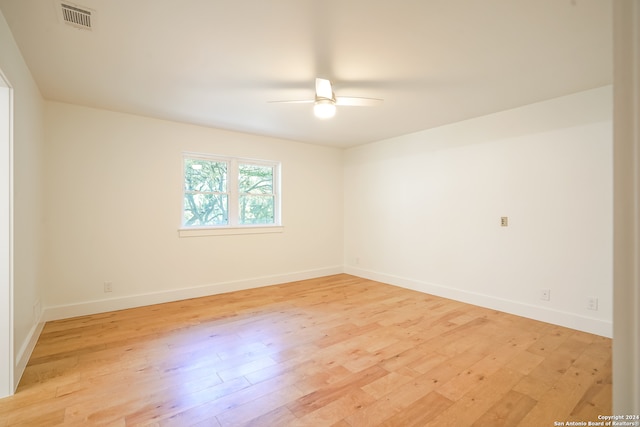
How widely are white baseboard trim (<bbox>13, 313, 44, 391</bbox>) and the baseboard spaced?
1.11ft

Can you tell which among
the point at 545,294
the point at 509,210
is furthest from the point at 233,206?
the point at 545,294

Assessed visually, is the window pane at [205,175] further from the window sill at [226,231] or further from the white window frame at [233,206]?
the window sill at [226,231]

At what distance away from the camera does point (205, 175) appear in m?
4.42

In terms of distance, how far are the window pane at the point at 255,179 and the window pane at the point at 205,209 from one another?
395 mm

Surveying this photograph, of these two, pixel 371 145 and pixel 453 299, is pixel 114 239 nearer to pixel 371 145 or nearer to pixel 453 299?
pixel 371 145

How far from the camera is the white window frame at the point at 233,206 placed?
13.8 ft

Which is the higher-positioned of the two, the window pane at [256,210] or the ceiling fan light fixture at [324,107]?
the ceiling fan light fixture at [324,107]

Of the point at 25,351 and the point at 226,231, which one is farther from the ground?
the point at 226,231

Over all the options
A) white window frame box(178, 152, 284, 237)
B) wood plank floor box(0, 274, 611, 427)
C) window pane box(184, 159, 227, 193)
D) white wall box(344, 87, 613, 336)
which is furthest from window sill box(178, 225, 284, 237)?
white wall box(344, 87, 613, 336)

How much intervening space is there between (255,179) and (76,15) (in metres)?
3.13

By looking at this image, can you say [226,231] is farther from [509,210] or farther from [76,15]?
[509,210]

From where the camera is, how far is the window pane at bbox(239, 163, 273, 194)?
479cm

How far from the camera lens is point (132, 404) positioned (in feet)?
6.35

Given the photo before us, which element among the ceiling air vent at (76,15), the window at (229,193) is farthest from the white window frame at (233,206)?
the ceiling air vent at (76,15)
